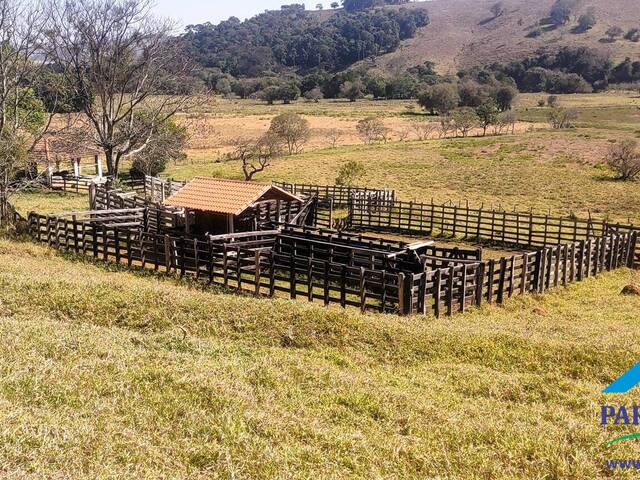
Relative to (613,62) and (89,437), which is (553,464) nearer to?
(89,437)

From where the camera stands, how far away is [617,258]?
838 inches

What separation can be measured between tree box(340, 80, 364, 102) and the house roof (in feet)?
344

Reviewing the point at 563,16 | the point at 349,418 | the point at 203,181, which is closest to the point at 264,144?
the point at 203,181

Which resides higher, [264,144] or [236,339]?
[264,144]

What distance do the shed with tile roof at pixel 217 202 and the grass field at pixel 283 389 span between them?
8.10 metres

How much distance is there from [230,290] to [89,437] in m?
10.4

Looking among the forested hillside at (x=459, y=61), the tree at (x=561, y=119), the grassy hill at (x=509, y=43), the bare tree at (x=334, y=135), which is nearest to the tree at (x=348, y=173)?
the bare tree at (x=334, y=135)

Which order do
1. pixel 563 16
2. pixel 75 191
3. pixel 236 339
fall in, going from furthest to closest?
pixel 563 16
pixel 75 191
pixel 236 339

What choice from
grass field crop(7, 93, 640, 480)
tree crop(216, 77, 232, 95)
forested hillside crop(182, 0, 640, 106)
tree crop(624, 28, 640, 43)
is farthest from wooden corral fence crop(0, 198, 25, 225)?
tree crop(624, 28, 640, 43)

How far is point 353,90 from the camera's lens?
124688mm

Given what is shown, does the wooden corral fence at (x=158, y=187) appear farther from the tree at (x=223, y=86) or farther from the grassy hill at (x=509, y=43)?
the grassy hill at (x=509, y=43)

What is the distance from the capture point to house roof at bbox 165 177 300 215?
71.9 ft

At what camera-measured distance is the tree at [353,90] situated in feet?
408

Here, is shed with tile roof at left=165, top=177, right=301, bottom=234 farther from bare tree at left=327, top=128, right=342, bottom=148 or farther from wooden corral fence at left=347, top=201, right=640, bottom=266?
bare tree at left=327, top=128, right=342, bottom=148
